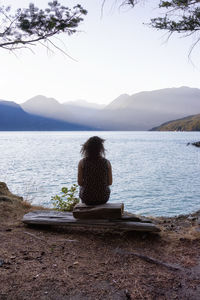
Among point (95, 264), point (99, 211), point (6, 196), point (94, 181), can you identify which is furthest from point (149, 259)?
point (6, 196)

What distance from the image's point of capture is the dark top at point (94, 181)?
5.45 meters

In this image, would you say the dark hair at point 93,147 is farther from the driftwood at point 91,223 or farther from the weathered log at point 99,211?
the driftwood at point 91,223

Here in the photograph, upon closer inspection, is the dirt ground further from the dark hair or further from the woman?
the dark hair

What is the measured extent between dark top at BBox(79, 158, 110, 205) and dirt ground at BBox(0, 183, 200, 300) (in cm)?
68

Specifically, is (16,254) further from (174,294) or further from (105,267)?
(174,294)

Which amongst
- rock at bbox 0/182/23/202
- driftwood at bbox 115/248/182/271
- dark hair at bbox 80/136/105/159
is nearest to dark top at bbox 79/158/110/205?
dark hair at bbox 80/136/105/159

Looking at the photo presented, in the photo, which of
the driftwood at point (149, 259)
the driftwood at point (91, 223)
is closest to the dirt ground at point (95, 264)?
the driftwood at point (149, 259)

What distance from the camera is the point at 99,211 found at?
203 inches

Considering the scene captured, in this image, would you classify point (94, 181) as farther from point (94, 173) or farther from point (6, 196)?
point (6, 196)

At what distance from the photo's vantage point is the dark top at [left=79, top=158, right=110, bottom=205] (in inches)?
214

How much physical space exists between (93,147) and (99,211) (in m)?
1.28

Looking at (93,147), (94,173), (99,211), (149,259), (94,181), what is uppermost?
(93,147)

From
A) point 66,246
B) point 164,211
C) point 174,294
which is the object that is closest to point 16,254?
point 66,246

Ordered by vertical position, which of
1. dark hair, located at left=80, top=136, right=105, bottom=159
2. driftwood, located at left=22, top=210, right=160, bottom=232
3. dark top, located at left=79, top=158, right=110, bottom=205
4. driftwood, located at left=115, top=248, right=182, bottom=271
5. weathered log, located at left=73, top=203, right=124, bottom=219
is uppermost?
dark hair, located at left=80, top=136, right=105, bottom=159
